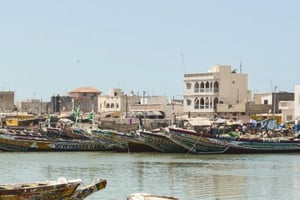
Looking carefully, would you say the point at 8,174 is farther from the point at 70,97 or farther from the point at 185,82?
the point at 70,97

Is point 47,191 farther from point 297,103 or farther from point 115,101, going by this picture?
point 115,101

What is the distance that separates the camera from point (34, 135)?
45.9 meters

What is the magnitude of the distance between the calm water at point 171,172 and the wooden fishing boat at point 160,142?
1.00m

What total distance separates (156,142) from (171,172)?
11.9 meters

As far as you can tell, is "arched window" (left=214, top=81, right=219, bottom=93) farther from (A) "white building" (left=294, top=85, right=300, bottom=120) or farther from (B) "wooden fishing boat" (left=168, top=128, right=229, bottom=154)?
(B) "wooden fishing boat" (left=168, top=128, right=229, bottom=154)

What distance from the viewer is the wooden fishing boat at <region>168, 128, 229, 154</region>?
1585 inches

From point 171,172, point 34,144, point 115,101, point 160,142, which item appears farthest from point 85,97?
point 171,172

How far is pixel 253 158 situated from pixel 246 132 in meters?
10.5

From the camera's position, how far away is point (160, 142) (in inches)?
1658

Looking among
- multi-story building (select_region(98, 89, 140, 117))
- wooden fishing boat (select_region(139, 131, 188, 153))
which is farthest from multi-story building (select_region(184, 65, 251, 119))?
wooden fishing boat (select_region(139, 131, 188, 153))

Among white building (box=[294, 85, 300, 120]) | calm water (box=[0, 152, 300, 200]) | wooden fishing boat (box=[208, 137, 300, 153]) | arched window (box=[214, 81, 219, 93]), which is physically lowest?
calm water (box=[0, 152, 300, 200])

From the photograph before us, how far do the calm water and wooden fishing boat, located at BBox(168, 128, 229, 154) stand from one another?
841mm

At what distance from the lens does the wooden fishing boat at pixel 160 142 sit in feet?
137

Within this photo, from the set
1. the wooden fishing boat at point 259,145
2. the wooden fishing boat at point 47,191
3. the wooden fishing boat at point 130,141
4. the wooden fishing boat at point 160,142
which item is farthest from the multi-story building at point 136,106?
the wooden fishing boat at point 47,191
